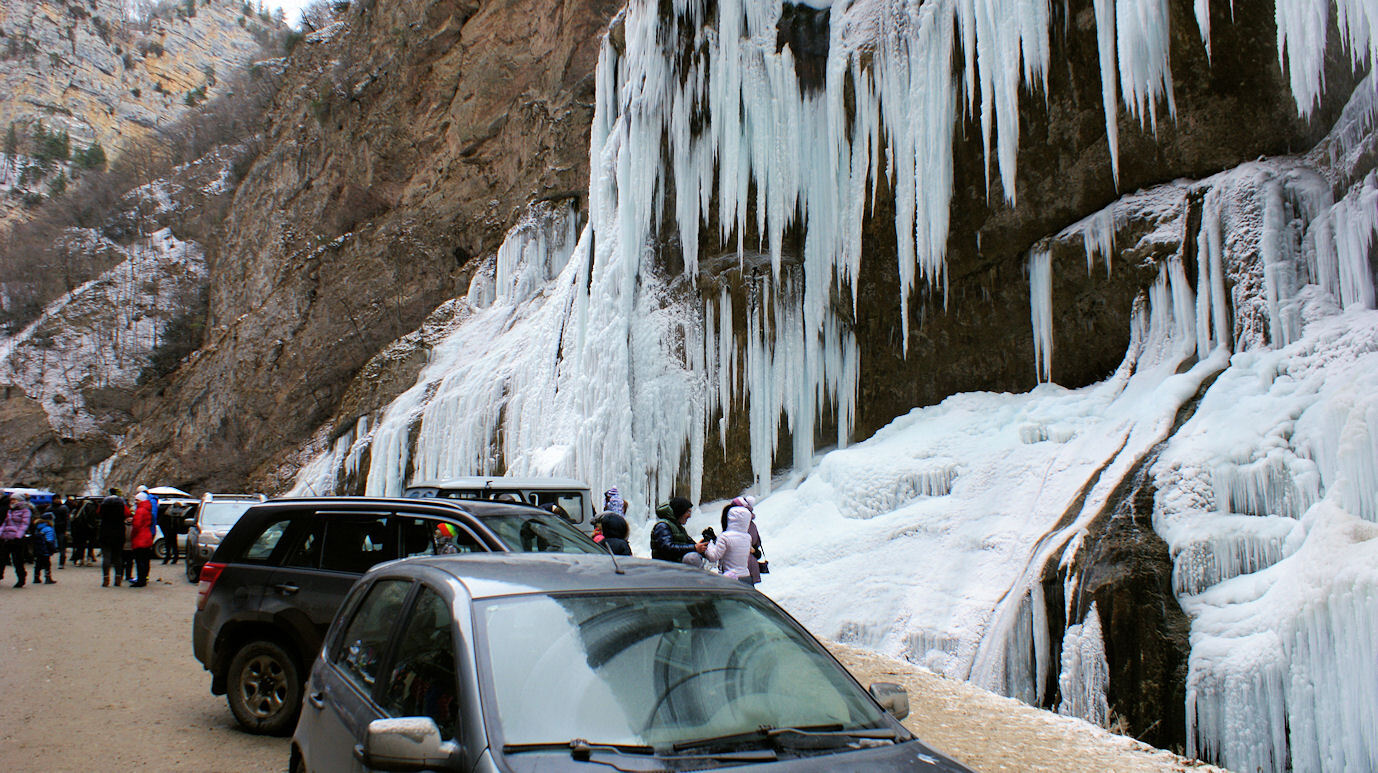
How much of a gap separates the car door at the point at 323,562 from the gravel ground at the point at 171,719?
0.82 metres

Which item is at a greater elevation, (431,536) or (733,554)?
(431,536)

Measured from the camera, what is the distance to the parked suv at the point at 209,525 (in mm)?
13399

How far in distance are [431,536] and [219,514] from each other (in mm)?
11206

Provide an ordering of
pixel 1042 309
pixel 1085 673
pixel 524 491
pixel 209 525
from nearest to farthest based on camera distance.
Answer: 1. pixel 1085 673
2. pixel 524 491
3. pixel 1042 309
4. pixel 209 525

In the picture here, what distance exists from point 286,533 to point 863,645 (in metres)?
5.64

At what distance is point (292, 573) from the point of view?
17.7ft

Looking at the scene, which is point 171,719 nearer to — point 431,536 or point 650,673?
point 431,536

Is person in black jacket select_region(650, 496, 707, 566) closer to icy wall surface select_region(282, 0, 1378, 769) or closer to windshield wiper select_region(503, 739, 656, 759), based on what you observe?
icy wall surface select_region(282, 0, 1378, 769)

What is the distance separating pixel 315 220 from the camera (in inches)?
1292

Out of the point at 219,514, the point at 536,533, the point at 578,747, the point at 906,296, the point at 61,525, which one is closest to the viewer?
the point at 578,747

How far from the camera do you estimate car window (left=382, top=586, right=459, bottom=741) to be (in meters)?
2.29

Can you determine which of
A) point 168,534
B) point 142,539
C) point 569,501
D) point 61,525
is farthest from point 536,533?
point 61,525

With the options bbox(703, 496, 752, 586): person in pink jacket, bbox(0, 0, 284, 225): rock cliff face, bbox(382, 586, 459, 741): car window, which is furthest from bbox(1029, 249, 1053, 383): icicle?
bbox(0, 0, 284, 225): rock cliff face

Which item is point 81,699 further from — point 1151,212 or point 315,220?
point 315,220
